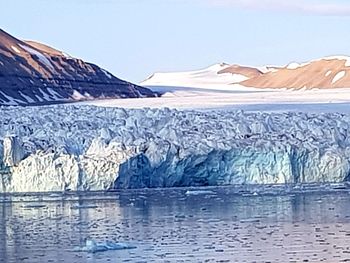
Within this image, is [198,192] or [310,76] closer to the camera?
[198,192]

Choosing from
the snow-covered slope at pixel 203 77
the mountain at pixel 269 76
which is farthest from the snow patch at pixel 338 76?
the snow-covered slope at pixel 203 77

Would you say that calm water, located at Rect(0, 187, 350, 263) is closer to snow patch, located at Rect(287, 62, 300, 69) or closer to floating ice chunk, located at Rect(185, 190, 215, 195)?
floating ice chunk, located at Rect(185, 190, 215, 195)

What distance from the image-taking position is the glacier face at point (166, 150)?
54.0 feet

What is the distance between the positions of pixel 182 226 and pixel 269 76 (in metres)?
60.5

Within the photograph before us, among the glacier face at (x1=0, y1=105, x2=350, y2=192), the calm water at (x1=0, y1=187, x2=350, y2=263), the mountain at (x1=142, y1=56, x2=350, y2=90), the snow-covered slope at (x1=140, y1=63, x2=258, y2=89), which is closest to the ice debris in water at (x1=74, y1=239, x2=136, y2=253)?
the calm water at (x1=0, y1=187, x2=350, y2=263)

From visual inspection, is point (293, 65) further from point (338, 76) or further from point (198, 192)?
point (198, 192)

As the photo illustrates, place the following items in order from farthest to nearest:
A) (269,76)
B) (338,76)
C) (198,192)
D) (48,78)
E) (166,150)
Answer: (269,76), (338,76), (48,78), (166,150), (198,192)

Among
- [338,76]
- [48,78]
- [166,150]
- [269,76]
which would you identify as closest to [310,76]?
[338,76]

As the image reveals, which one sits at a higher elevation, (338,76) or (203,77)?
(203,77)

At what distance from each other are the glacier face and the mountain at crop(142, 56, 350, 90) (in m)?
38.9

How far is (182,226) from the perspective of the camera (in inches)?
473

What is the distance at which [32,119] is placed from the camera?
60.5 feet

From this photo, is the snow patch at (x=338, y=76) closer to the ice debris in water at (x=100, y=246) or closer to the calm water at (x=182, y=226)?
the calm water at (x=182, y=226)

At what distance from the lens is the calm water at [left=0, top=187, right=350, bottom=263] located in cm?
959
